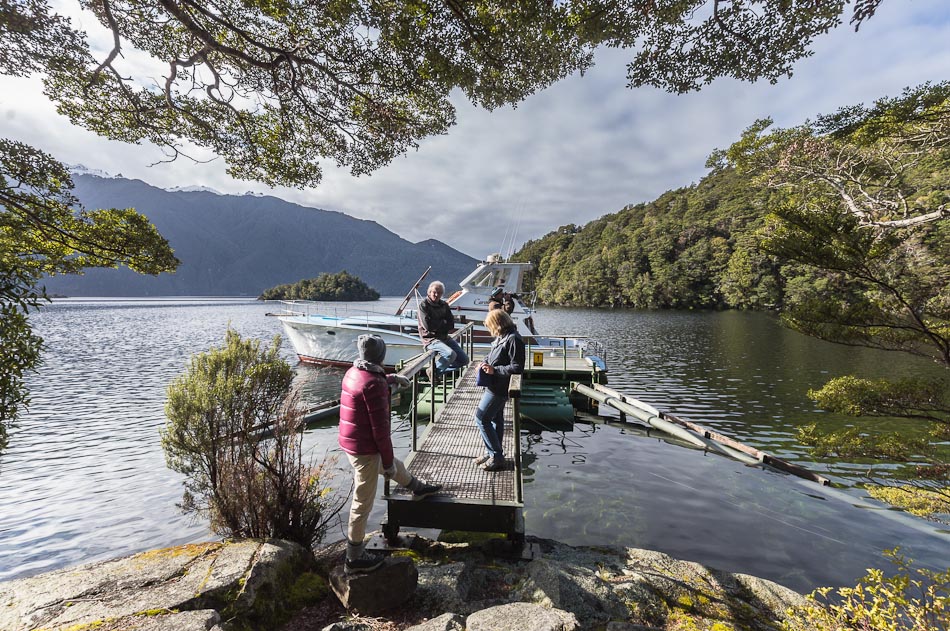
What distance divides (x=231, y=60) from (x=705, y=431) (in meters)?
14.4

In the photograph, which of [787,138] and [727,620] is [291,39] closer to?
[727,620]

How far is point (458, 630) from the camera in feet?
9.06

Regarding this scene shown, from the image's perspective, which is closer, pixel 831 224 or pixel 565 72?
pixel 831 224

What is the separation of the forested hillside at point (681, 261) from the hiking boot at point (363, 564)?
52.3m

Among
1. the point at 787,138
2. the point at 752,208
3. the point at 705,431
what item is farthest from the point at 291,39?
Result: the point at 752,208

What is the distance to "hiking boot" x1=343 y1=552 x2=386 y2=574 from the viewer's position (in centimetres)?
332

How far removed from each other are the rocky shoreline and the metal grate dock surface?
749 mm

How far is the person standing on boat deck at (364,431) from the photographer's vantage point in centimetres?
331

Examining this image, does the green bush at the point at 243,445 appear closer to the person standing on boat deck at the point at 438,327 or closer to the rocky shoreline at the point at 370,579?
the rocky shoreline at the point at 370,579

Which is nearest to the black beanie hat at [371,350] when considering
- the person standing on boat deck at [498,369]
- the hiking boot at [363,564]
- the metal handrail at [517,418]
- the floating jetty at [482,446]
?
the floating jetty at [482,446]

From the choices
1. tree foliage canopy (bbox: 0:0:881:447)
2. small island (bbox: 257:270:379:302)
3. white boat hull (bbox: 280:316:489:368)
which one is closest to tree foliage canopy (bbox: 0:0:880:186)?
tree foliage canopy (bbox: 0:0:881:447)

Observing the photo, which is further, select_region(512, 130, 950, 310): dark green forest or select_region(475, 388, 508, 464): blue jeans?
select_region(512, 130, 950, 310): dark green forest

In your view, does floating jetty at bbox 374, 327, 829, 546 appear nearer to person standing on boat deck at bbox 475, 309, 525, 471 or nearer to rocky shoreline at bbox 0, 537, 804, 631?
person standing on boat deck at bbox 475, 309, 525, 471

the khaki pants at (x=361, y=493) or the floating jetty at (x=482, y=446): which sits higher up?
the khaki pants at (x=361, y=493)
